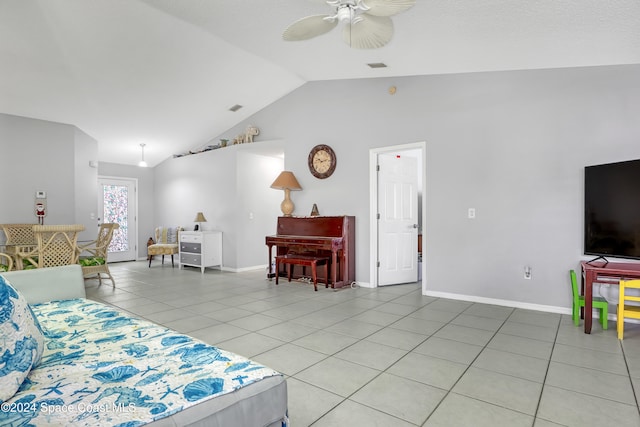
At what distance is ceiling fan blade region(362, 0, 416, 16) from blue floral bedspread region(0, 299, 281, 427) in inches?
85.2

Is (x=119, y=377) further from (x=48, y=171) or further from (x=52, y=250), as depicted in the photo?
(x=48, y=171)

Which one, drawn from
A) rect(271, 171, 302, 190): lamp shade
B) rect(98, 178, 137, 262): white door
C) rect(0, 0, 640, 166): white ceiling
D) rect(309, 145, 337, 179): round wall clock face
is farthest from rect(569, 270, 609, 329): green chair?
rect(98, 178, 137, 262): white door

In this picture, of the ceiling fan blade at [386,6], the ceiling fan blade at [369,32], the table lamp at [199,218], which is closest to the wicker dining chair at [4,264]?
the table lamp at [199,218]

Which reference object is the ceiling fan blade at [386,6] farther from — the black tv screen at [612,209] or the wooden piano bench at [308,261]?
the wooden piano bench at [308,261]

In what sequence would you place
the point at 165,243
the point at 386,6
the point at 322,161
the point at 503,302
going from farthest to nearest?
the point at 165,243
the point at 322,161
the point at 503,302
the point at 386,6

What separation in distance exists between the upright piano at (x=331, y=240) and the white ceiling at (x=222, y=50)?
2.20 meters

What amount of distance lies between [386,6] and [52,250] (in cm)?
486

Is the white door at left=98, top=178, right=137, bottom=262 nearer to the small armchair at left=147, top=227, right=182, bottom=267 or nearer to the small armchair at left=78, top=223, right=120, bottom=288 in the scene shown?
the small armchair at left=147, top=227, right=182, bottom=267

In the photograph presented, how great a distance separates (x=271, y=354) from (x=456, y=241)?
2.85m

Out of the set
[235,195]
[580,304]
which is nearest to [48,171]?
[235,195]

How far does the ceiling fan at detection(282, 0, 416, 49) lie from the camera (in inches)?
86.8

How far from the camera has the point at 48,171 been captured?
6078 millimetres

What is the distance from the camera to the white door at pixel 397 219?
525 centimetres

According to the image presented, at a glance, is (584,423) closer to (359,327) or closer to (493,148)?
(359,327)
